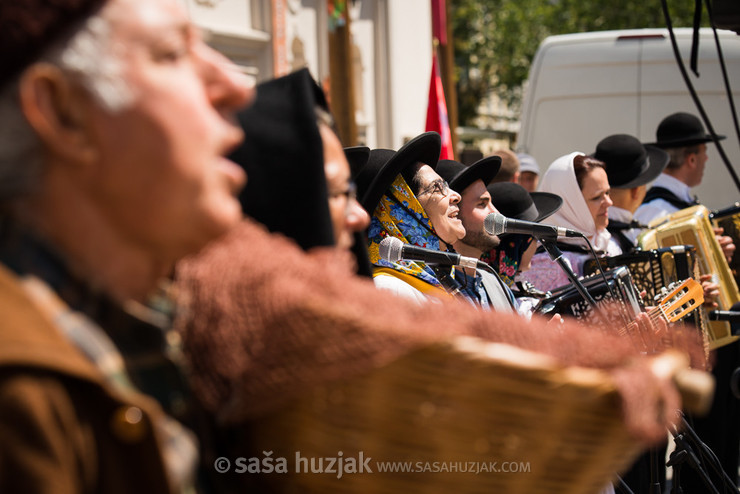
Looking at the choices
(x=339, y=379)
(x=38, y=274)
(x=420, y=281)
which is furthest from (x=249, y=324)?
(x=420, y=281)

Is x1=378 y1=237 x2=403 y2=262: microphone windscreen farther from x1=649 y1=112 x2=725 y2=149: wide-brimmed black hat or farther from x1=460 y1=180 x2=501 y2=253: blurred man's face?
x1=649 y1=112 x2=725 y2=149: wide-brimmed black hat

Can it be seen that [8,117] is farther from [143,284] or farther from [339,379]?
[339,379]

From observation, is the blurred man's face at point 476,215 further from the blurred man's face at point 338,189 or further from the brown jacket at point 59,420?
the brown jacket at point 59,420

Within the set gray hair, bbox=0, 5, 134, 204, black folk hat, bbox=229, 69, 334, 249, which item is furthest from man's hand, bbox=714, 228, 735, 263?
gray hair, bbox=0, 5, 134, 204

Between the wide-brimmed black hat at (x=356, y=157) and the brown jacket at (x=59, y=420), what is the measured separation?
2685mm

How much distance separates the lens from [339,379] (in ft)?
3.66

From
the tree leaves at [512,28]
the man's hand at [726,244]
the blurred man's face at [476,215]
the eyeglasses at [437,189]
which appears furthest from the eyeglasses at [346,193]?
the tree leaves at [512,28]

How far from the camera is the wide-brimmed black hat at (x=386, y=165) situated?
12.5 feet

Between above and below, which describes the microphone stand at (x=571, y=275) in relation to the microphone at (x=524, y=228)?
below

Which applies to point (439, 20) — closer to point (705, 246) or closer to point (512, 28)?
point (705, 246)

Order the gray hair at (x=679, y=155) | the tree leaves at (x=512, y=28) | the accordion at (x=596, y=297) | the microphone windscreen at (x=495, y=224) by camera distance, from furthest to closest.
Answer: the tree leaves at (x=512, y=28) → the gray hair at (x=679, y=155) → the microphone windscreen at (x=495, y=224) → the accordion at (x=596, y=297)

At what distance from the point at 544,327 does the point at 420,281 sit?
2.35m

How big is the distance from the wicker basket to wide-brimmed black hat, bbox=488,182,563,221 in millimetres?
3915

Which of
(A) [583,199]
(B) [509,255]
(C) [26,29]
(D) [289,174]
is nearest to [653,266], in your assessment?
(B) [509,255]
